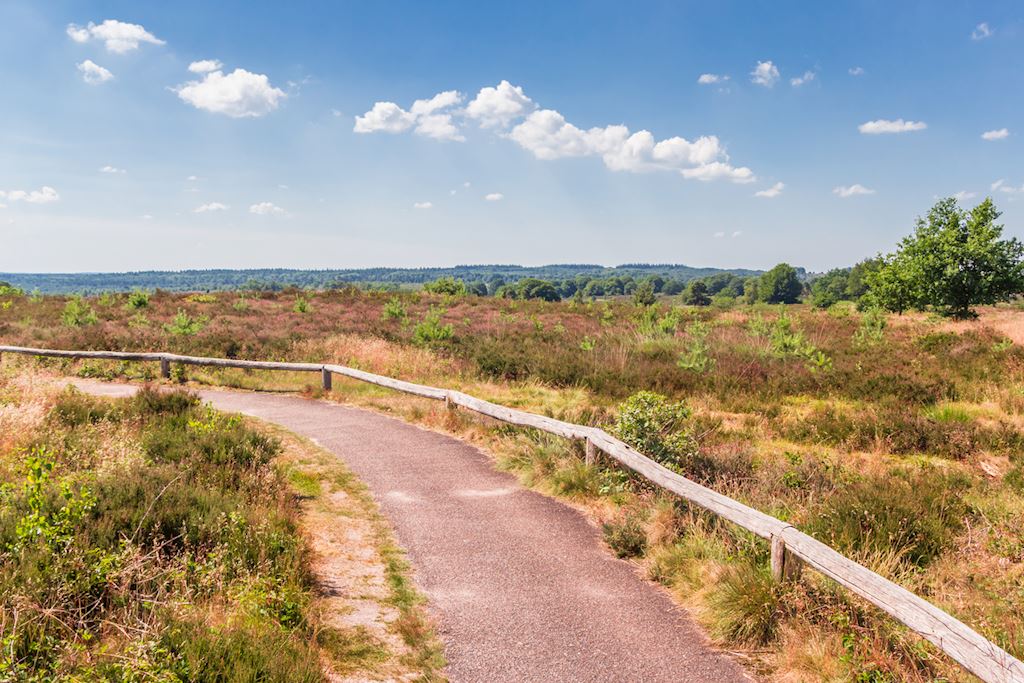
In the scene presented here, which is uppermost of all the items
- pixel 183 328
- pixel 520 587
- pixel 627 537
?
pixel 183 328

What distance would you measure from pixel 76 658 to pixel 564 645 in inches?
129

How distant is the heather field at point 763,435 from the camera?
4848mm

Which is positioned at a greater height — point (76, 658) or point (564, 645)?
point (76, 658)

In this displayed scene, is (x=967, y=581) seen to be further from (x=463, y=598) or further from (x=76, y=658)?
(x=76, y=658)

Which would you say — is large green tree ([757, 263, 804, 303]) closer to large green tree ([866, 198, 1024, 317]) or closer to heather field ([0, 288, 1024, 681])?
large green tree ([866, 198, 1024, 317])

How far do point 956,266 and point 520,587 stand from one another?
36761 millimetres

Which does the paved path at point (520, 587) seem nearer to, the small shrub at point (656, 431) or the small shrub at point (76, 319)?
the small shrub at point (656, 431)

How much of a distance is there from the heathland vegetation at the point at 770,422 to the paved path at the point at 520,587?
35 cm

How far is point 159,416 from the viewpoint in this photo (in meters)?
10.1

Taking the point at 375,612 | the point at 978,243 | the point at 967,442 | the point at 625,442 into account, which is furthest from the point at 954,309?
the point at 375,612

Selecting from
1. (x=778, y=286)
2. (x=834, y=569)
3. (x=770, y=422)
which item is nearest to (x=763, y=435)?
(x=770, y=422)

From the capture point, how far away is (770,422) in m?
12.5

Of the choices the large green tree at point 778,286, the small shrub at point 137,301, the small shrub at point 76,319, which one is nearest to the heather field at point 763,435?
the small shrub at point 76,319

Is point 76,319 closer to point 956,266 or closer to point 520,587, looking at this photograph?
point 520,587
